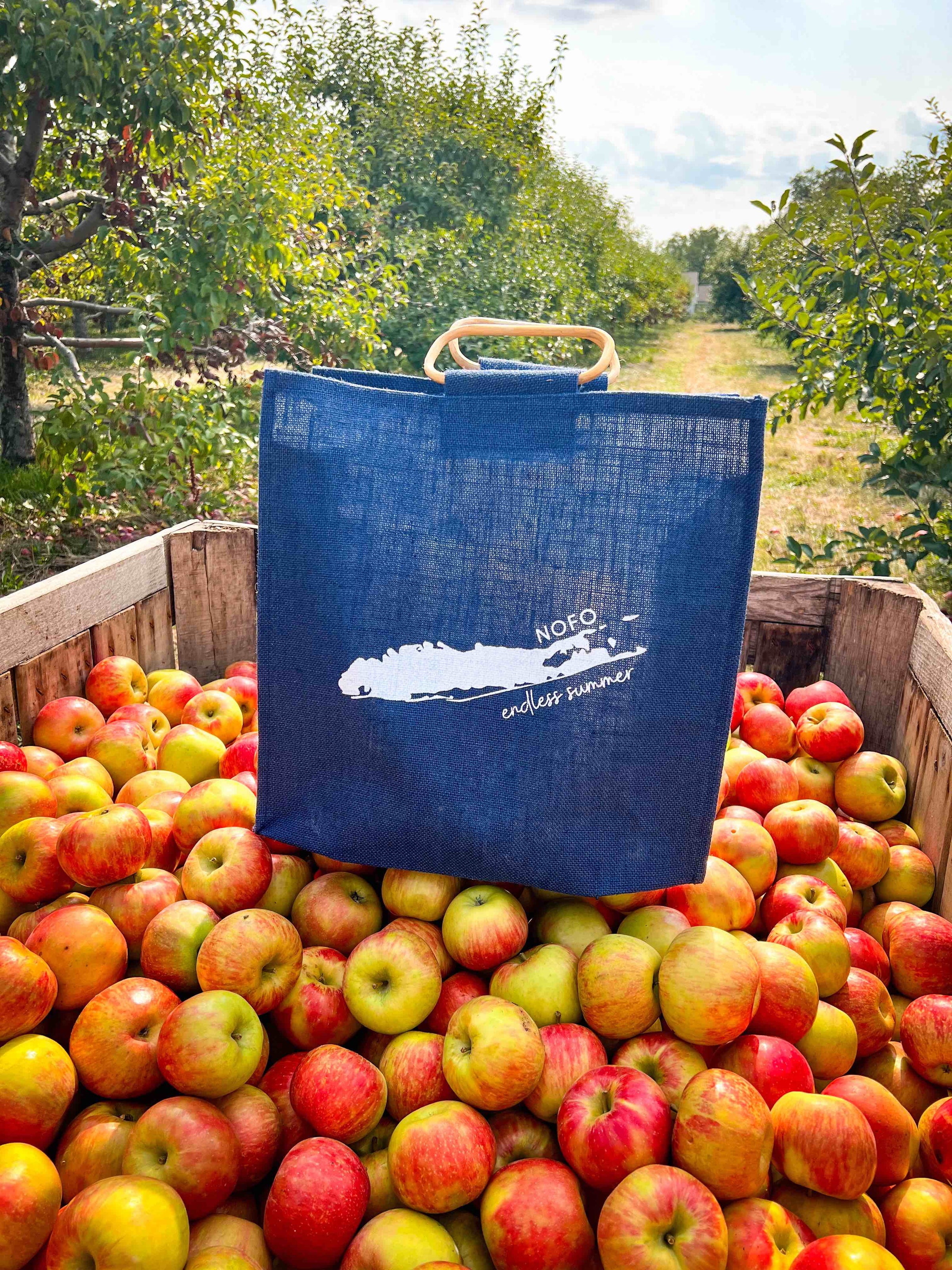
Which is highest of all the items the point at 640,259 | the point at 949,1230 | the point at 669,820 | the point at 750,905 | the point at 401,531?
the point at 640,259

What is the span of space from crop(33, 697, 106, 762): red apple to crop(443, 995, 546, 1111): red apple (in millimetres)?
1216

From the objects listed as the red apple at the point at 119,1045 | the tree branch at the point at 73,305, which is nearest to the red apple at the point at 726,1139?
the red apple at the point at 119,1045

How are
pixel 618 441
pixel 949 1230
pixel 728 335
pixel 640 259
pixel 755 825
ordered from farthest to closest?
pixel 728 335 → pixel 640 259 → pixel 755 825 → pixel 618 441 → pixel 949 1230

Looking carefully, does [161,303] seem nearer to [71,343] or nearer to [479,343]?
[71,343]

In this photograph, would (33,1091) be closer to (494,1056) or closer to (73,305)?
(494,1056)

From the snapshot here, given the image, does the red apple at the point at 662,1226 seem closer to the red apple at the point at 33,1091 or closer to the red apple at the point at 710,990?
the red apple at the point at 710,990

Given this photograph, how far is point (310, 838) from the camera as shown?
164 centimetres

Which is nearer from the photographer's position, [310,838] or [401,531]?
[401,531]

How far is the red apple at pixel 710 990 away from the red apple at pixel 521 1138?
0.24 meters

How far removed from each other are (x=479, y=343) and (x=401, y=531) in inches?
318

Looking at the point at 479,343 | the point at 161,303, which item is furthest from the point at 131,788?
the point at 479,343

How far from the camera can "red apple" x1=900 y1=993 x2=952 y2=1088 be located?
1.44 metres

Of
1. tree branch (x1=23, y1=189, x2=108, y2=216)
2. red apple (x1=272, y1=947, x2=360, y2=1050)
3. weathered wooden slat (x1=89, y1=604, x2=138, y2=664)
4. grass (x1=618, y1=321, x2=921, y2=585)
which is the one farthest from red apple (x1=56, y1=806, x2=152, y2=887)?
tree branch (x1=23, y1=189, x2=108, y2=216)

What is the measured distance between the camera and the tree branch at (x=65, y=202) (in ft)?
17.3
